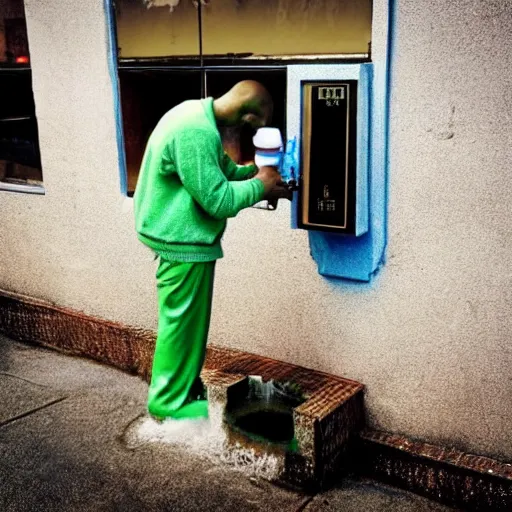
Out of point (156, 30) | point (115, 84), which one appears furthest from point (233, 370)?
point (156, 30)

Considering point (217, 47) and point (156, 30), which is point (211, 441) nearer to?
point (217, 47)

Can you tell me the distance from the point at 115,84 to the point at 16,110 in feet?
4.18

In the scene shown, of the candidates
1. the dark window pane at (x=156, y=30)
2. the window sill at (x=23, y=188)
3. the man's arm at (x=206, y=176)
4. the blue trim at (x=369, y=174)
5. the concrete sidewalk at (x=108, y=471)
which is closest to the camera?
the man's arm at (x=206, y=176)

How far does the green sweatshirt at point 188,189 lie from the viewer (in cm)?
297

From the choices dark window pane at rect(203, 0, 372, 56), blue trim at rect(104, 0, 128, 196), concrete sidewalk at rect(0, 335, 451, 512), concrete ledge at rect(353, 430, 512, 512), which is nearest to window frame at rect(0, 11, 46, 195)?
blue trim at rect(104, 0, 128, 196)

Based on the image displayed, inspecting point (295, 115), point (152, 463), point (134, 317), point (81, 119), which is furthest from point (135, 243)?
point (295, 115)

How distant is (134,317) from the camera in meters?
5.12

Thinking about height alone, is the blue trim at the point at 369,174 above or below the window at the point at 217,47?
below

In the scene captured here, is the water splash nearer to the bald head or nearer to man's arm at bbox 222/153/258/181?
man's arm at bbox 222/153/258/181

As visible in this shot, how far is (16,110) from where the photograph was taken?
553 centimetres

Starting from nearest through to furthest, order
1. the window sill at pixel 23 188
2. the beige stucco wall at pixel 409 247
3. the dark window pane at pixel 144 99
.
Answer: the beige stucco wall at pixel 409 247 → the dark window pane at pixel 144 99 → the window sill at pixel 23 188

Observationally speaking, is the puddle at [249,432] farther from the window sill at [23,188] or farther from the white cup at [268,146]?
the window sill at [23,188]

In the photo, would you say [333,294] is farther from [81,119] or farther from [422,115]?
[81,119]

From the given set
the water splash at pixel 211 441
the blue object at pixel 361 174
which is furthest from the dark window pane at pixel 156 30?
the water splash at pixel 211 441
